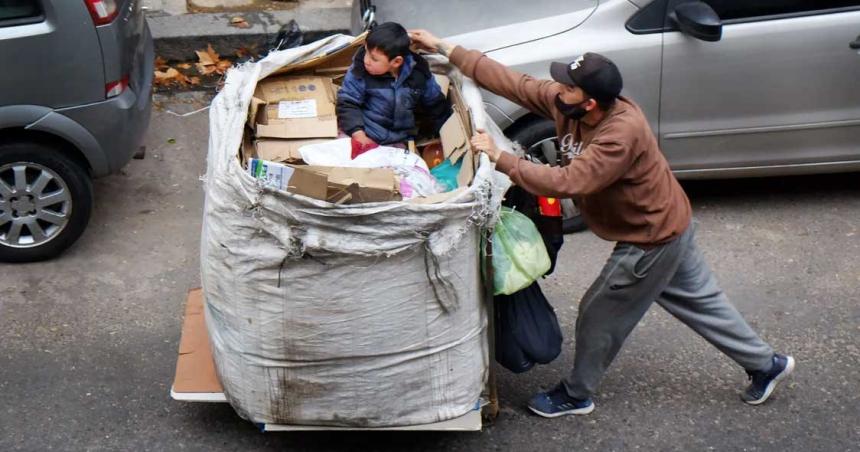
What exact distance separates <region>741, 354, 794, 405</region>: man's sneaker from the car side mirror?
178cm

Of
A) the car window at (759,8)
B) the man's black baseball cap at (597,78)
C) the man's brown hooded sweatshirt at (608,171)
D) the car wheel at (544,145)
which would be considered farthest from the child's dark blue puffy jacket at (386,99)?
the car window at (759,8)

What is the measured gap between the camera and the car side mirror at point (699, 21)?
524 centimetres

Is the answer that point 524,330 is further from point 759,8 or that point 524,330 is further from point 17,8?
point 17,8

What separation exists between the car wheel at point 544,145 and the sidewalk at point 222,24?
210 cm

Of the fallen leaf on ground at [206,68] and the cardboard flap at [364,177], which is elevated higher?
the cardboard flap at [364,177]

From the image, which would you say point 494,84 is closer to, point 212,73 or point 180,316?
point 180,316

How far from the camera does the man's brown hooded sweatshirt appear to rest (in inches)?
139

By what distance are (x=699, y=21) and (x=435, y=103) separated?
169 centimetres

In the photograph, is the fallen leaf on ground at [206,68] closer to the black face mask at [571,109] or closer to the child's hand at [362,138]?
the child's hand at [362,138]

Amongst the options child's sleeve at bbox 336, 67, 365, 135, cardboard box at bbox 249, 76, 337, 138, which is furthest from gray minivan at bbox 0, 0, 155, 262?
child's sleeve at bbox 336, 67, 365, 135

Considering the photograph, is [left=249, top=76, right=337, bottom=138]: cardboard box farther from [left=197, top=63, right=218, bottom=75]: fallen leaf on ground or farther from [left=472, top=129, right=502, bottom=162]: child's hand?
[left=197, top=63, right=218, bottom=75]: fallen leaf on ground

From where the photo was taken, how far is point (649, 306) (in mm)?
4008

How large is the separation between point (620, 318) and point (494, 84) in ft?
3.31

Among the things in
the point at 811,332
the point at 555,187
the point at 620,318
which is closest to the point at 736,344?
the point at 620,318
